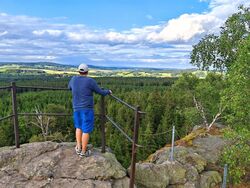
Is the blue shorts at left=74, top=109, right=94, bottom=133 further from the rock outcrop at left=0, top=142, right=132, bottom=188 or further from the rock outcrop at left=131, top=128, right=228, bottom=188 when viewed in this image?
the rock outcrop at left=131, top=128, right=228, bottom=188

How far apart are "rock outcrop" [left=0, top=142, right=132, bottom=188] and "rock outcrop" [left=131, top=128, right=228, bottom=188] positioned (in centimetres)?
170

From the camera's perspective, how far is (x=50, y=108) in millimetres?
65938

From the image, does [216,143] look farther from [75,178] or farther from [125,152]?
[125,152]

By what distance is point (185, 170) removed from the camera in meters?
12.8

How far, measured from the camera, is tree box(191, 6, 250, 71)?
1797cm

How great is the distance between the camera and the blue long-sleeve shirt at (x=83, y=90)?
8.70m

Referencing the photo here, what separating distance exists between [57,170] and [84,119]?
151cm

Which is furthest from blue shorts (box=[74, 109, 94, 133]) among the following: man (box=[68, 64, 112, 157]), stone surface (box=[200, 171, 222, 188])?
stone surface (box=[200, 171, 222, 188])

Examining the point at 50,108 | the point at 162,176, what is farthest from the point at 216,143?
the point at 50,108

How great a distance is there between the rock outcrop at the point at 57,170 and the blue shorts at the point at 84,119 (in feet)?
2.80

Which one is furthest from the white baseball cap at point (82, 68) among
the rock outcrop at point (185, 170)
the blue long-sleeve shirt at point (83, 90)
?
the rock outcrop at point (185, 170)

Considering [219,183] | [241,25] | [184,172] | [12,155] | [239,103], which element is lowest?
[219,183]

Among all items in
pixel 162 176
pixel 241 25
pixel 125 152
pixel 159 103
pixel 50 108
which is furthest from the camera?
pixel 159 103

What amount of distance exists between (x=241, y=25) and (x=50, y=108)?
52562 mm
